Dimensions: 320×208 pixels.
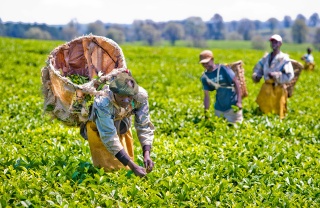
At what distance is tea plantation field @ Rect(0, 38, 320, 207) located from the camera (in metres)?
5.18

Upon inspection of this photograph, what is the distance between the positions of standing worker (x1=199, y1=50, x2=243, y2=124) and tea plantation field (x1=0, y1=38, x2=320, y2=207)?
17.6 inches

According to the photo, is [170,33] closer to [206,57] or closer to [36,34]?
[36,34]

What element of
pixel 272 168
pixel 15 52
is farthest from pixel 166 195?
pixel 15 52

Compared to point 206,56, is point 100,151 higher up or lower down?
lower down

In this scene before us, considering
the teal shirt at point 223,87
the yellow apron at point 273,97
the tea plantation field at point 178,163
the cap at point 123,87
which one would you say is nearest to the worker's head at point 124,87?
the cap at point 123,87

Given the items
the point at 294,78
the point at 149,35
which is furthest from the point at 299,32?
the point at 294,78

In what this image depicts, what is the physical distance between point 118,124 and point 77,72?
1566mm

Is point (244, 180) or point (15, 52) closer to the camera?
point (244, 180)

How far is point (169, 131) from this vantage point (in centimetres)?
943

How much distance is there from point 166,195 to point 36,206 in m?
1.39

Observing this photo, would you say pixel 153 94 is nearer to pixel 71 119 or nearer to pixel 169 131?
pixel 169 131

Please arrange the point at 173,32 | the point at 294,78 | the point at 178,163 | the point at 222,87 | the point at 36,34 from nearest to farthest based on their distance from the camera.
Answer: the point at 178,163 → the point at 222,87 → the point at 294,78 → the point at 36,34 → the point at 173,32

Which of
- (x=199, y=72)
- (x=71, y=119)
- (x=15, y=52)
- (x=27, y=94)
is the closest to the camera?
(x=71, y=119)

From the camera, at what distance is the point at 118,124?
569 centimetres
